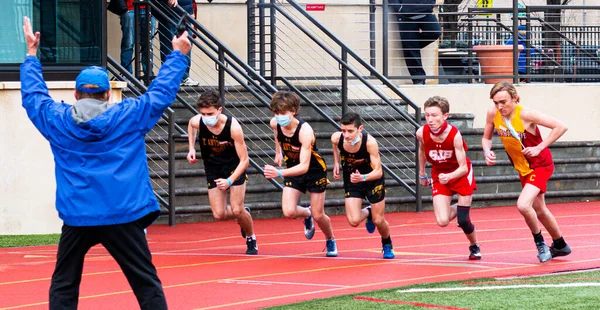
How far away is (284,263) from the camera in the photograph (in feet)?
35.9

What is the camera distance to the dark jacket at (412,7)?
765 inches

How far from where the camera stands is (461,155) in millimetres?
10938

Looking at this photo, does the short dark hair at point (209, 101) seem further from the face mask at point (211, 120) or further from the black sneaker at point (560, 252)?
the black sneaker at point (560, 252)

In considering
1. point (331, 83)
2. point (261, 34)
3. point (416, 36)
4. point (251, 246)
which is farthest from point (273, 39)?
point (251, 246)

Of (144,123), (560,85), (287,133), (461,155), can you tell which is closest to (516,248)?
(461,155)

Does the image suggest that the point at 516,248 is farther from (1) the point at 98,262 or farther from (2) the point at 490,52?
(2) the point at 490,52

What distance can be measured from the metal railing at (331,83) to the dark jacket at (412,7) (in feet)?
4.29

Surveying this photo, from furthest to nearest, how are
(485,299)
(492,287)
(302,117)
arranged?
(302,117) → (492,287) → (485,299)

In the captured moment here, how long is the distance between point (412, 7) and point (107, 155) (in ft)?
45.6

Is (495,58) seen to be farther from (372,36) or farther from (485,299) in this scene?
(485,299)

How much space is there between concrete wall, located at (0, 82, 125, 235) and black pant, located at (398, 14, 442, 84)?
7436mm

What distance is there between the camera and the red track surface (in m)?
8.84

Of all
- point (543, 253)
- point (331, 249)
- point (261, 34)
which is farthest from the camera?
point (261, 34)

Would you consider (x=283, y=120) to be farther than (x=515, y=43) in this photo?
No
